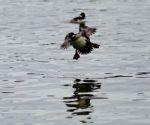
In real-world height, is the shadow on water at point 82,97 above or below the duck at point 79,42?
below

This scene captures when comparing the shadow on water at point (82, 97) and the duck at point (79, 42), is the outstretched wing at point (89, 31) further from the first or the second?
the shadow on water at point (82, 97)

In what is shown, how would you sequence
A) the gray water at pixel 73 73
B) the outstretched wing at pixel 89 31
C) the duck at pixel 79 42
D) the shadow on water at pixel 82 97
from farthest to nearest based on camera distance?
the outstretched wing at pixel 89 31 < the duck at pixel 79 42 < the shadow on water at pixel 82 97 < the gray water at pixel 73 73

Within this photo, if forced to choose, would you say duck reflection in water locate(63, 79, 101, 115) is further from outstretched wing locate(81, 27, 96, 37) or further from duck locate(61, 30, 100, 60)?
outstretched wing locate(81, 27, 96, 37)

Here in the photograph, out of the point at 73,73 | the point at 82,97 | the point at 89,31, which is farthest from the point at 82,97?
the point at 89,31

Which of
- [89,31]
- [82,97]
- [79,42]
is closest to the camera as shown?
[82,97]

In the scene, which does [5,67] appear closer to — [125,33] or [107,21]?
[125,33]

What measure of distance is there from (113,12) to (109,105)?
20.5 m

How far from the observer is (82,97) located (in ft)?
49.0

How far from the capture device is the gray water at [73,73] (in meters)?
13.3

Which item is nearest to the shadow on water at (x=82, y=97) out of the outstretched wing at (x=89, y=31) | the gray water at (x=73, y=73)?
the gray water at (x=73, y=73)

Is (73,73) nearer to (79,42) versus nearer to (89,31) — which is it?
(79,42)

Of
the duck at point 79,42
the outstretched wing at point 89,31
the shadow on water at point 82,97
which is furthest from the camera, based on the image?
the outstretched wing at point 89,31

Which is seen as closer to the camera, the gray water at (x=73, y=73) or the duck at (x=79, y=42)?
the gray water at (x=73, y=73)

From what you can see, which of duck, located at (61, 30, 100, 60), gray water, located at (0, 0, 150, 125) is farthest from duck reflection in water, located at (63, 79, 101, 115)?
duck, located at (61, 30, 100, 60)
